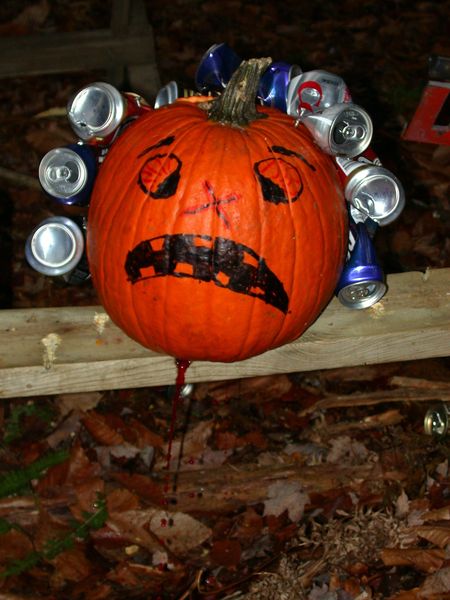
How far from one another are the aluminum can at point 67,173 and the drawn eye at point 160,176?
0.35 meters

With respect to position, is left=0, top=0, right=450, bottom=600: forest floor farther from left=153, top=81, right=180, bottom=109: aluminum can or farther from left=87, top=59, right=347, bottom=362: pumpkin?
left=153, top=81, right=180, bottom=109: aluminum can

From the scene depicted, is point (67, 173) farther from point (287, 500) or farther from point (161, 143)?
point (287, 500)

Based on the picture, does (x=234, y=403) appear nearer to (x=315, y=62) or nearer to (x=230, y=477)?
(x=230, y=477)

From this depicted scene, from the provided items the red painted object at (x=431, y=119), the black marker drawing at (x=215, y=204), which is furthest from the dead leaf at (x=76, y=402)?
the red painted object at (x=431, y=119)

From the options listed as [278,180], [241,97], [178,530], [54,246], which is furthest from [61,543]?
[241,97]

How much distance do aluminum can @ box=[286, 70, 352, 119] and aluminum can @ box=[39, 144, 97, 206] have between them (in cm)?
71

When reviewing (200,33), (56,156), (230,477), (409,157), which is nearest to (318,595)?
(230,477)

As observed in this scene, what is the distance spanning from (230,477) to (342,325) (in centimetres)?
85

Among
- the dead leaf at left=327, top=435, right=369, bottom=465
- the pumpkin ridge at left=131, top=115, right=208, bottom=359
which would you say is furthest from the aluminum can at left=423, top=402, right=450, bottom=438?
the pumpkin ridge at left=131, top=115, right=208, bottom=359

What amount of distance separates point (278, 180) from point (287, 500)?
1.43 metres

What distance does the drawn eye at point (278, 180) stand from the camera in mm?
1991

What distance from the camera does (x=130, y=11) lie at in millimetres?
4508

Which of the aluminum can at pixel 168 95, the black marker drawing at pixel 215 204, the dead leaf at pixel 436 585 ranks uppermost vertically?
the aluminum can at pixel 168 95

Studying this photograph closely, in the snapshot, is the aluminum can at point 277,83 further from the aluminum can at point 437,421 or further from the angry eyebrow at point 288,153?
the aluminum can at point 437,421
